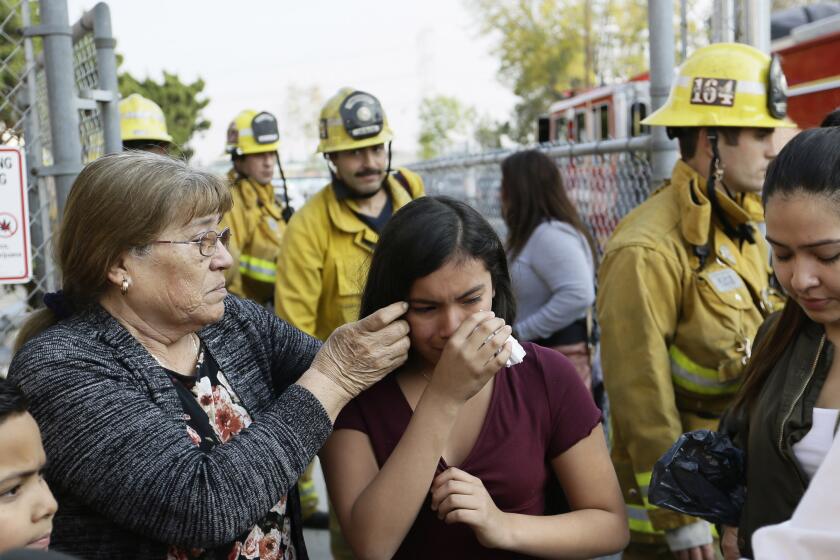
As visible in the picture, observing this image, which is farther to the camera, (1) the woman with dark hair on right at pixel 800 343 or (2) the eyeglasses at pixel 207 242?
(2) the eyeglasses at pixel 207 242

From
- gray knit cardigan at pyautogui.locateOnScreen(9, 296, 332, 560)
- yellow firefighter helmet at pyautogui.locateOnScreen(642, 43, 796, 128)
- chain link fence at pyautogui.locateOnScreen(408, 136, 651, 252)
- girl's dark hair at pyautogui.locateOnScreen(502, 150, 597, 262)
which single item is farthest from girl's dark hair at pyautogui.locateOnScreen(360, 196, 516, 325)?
girl's dark hair at pyautogui.locateOnScreen(502, 150, 597, 262)

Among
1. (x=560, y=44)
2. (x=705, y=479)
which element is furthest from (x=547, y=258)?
(x=560, y=44)

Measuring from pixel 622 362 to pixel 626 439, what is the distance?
26cm

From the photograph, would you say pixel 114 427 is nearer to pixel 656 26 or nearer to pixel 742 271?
pixel 742 271

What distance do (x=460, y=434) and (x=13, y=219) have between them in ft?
5.62

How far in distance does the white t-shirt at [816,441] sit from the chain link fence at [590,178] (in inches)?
88.2

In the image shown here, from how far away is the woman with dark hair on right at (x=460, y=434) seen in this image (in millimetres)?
2066

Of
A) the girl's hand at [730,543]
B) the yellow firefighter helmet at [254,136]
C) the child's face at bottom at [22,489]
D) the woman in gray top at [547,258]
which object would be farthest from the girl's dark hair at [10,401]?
the yellow firefighter helmet at [254,136]

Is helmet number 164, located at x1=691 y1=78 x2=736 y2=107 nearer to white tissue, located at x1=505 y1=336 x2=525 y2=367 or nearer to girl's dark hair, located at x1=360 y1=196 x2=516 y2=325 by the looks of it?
girl's dark hair, located at x1=360 y1=196 x2=516 y2=325

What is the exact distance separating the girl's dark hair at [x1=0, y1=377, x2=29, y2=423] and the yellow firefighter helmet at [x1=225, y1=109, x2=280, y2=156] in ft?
17.0

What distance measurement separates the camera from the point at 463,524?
2.18m

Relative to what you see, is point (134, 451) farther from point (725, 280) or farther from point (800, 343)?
point (725, 280)

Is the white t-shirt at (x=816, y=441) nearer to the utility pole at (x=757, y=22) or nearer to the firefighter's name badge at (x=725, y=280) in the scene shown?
the firefighter's name badge at (x=725, y=280)

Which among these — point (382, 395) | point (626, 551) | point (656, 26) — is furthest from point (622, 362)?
point (656, 26)
